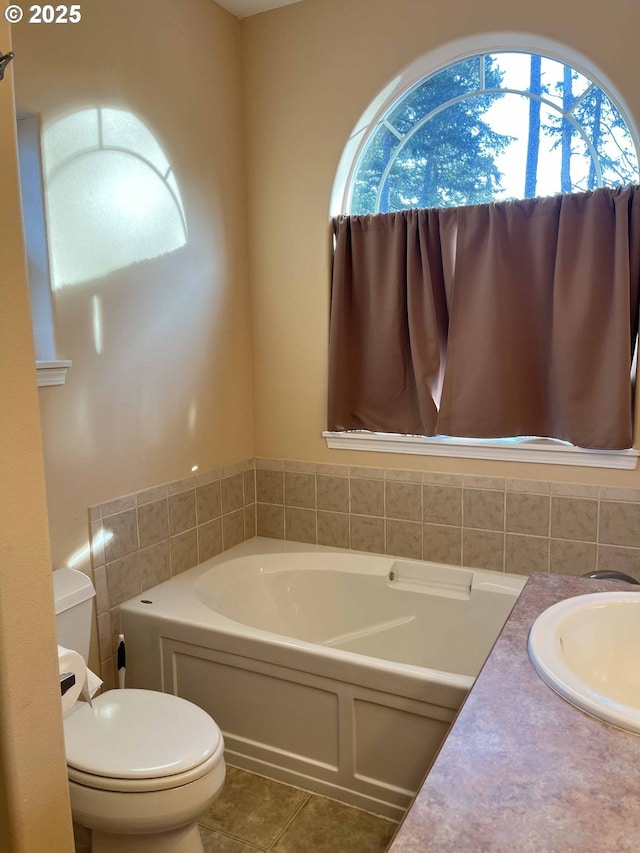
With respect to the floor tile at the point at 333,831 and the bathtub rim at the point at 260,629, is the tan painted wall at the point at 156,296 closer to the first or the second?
the bathtub rim at the point at 260,629

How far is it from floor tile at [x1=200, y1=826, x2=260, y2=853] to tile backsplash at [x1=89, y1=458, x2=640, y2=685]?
686 millimetres

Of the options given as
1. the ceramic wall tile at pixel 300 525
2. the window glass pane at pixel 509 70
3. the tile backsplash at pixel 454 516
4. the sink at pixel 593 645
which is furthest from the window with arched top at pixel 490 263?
the sink at pixel 593 645

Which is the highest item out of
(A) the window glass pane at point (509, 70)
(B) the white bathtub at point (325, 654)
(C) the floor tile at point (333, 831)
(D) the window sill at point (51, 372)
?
(A) the window glass pane at point (509, 70)

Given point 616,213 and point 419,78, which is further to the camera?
point 419,78

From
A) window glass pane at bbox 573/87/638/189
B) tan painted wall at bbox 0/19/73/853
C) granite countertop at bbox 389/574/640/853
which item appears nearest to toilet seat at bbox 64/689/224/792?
tan painted wall at bbox 0/19/73/853

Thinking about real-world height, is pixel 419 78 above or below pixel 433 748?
above

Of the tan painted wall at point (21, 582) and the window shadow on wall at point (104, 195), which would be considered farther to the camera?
the window shadow on wall at point (104, 195)

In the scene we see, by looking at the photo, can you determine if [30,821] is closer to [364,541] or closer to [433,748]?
[433,748]

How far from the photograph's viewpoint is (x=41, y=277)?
2127 millimetres

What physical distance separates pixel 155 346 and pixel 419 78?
1597mm

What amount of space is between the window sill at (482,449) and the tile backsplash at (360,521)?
0.32 feet

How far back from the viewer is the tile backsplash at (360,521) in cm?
250

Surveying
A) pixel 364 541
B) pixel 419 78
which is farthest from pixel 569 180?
pixel 364 541
